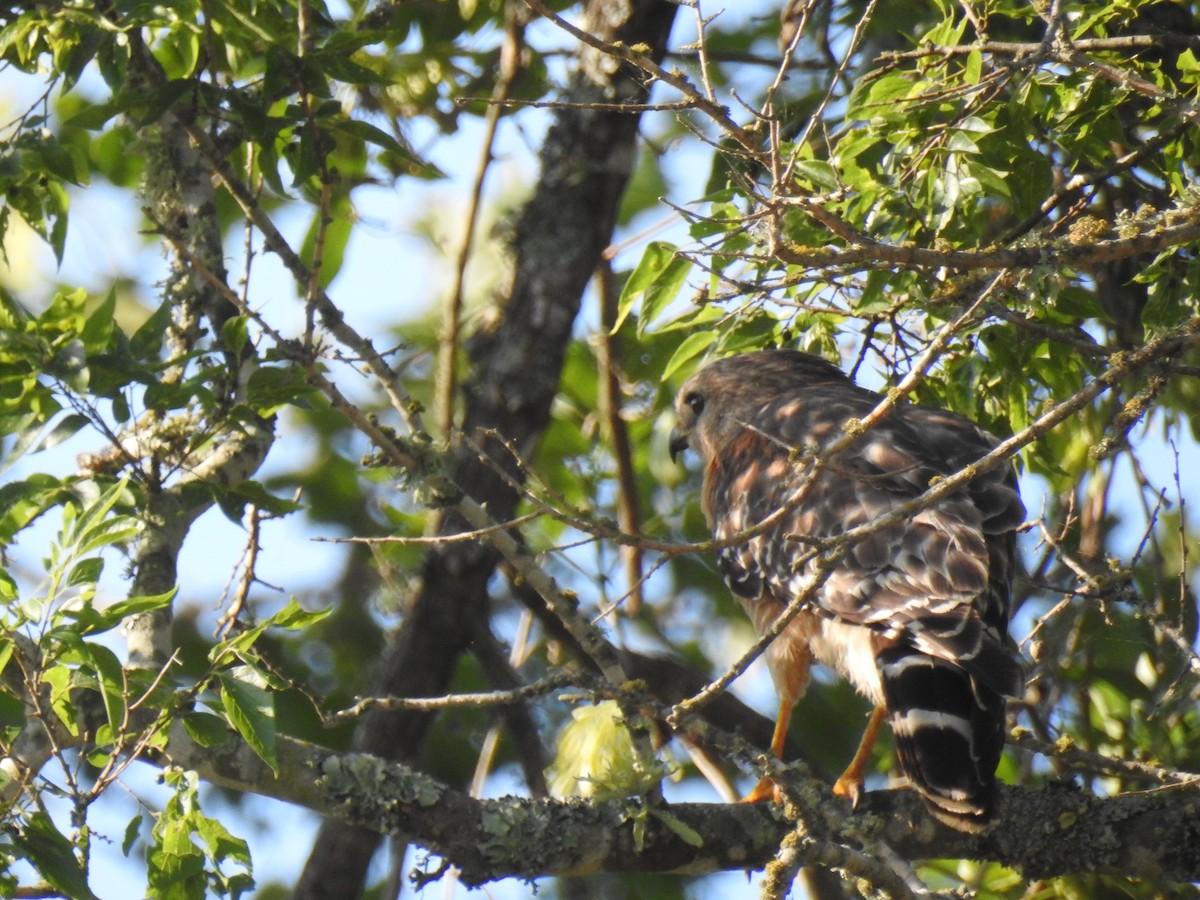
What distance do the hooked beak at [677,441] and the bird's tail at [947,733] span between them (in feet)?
7.52

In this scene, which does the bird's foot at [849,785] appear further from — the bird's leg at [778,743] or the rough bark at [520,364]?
the rough bark at [520,364]

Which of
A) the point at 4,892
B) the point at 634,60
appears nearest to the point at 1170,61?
the point at 634,60

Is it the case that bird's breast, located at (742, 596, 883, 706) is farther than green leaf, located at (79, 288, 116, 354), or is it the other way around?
bird's breast, located at (742, 596, 883, 706)

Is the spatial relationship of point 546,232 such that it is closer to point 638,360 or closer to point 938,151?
point 638,360

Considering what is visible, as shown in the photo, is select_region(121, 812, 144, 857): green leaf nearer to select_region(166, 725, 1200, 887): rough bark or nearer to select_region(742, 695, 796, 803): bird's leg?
select_region(166, 725, 1200, 887): rough bark

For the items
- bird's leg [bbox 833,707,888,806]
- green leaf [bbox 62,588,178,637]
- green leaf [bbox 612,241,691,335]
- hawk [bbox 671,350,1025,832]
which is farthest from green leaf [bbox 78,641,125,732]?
bird's leg [bbox 833,707,888,806]

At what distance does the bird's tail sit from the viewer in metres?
3.10

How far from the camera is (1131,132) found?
3770mm

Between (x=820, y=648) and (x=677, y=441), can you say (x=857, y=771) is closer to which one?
(x=820, y=648)

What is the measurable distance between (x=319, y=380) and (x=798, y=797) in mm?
1314

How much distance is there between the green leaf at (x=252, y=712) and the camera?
2566 millimetres

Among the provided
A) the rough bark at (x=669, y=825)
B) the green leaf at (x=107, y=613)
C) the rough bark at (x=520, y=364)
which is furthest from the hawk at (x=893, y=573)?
the green leaf at (x=107, y=613)

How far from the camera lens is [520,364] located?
16.2ft

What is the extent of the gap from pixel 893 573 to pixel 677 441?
2.16 m
